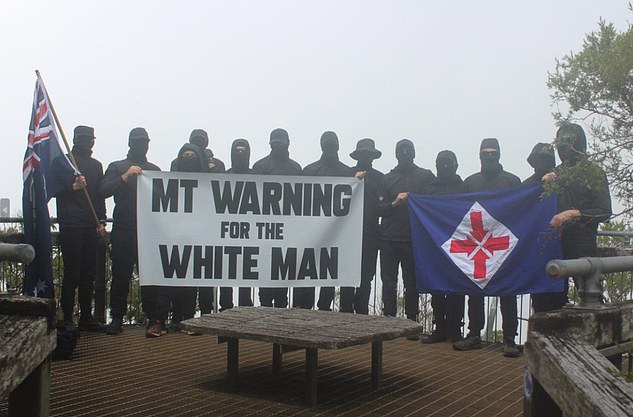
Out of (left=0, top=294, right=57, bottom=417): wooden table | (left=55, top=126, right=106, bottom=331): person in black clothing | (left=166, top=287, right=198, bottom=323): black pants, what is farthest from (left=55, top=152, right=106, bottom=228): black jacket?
(left=0, top=294, right=57, bottom=417): wooden table

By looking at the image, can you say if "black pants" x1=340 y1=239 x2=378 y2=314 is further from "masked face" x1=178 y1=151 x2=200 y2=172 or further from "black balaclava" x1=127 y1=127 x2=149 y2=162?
"black balaclava" x1=127 y1=127 x2=149 y2=162

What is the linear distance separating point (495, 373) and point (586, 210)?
158 cm

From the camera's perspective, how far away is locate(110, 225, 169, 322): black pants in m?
8.12

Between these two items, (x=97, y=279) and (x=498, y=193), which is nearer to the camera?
(x=498, y=193)

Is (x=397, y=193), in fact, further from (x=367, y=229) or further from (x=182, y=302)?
(x=182, y=302)

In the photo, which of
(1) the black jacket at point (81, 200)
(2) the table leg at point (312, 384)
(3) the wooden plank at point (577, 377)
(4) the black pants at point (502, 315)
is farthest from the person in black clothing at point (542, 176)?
(1) the black jacket at point (81, 200)

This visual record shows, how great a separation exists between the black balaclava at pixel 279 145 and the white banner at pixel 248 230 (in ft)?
2.09

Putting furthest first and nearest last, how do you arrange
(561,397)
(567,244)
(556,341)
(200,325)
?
1. (567,244)
2. (200,325)
3. (556,341)
4. (561,397)

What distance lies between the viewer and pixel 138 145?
824 centimetres

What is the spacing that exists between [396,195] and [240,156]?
1.75 meters

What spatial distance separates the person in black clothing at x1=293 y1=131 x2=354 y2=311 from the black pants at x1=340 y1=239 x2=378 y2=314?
0.58 feet

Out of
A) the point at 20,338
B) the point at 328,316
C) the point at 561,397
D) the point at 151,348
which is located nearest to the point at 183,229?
the point at 151,348

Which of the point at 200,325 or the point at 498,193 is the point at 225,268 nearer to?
the point at 200,325

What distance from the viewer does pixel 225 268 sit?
7766 millimetres
